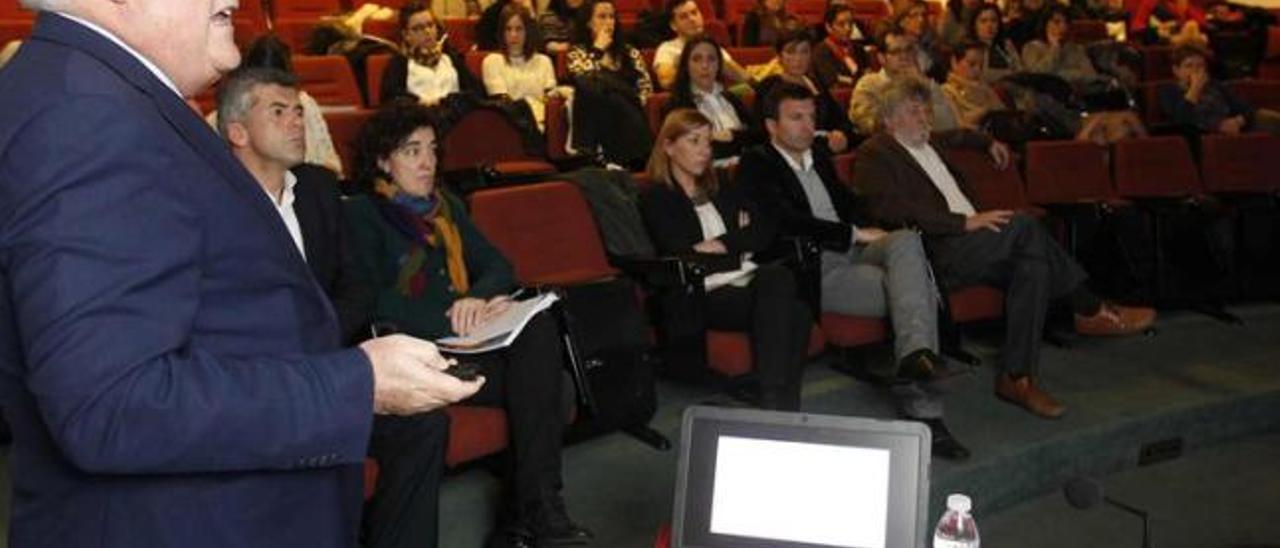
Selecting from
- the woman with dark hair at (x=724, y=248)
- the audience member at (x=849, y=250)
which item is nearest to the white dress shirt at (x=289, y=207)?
the woman with dark hair at (x=724, y=248)

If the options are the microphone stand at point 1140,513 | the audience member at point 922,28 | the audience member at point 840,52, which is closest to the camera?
the microphone stand at point 1140,513

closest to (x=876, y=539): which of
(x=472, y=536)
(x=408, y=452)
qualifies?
(x=408, y=452)

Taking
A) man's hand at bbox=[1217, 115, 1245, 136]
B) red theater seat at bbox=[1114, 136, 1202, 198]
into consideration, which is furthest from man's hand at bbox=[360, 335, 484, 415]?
man's hand at bbox=[1217, 115, 1245, 136]

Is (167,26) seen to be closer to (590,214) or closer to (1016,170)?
(590,214)

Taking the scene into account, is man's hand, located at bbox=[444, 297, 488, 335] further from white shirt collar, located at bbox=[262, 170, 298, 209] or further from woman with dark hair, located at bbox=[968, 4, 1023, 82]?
woman with dark hair, located at bbox=[968, 4, 1023, 82]

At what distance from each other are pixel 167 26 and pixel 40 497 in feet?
1.29

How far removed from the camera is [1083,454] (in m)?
3.38

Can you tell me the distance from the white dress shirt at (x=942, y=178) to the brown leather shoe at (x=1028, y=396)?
0.66 m

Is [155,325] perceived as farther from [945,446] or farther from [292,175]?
[945,446]

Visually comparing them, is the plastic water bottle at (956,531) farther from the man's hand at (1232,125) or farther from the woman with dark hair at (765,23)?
the woman with dark hair at (765,23)

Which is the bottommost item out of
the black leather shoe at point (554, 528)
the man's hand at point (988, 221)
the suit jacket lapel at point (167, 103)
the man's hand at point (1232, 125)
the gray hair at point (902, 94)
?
the black leather shoe at point (554, 528)

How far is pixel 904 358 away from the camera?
3281mm

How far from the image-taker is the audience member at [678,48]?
6023 mm

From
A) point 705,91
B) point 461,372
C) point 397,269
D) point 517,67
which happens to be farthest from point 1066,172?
point 461,372
